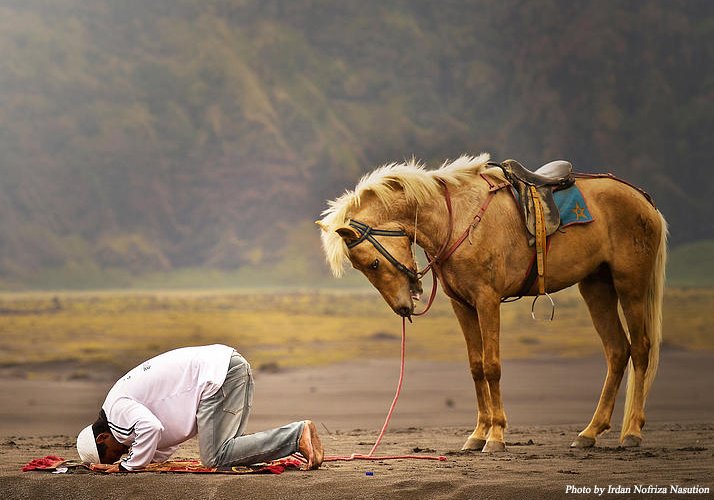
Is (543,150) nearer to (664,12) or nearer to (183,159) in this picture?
(664,12)

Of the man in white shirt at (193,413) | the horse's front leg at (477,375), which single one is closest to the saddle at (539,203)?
the horse's front leg at (477,375)

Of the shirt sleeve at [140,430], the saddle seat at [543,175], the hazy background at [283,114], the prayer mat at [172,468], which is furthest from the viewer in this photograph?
the hazy background at [283,114]

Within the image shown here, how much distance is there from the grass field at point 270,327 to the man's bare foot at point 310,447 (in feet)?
32.5

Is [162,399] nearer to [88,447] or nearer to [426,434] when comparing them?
[88,447]

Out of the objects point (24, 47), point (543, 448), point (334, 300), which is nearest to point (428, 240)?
point (543, 448)

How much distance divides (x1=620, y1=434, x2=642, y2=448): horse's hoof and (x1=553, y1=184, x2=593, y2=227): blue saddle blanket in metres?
1.45

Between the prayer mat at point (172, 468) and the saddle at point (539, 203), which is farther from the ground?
the saddle at point (539, 203)

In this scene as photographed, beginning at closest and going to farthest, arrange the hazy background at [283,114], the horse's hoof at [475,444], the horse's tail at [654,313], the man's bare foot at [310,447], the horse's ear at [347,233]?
the man's bare foot at [310,447] < the horse's ear at [347,233] < the horse's hoof at [475,444] < the horse's tail at [654,313] < the hazy background at [283,114]

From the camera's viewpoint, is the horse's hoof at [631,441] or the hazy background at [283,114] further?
the hazy background at [283,114]

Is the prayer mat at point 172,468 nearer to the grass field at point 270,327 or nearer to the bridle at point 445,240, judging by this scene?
the bridle at point 445,240

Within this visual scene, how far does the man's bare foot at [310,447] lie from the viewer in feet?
16.3

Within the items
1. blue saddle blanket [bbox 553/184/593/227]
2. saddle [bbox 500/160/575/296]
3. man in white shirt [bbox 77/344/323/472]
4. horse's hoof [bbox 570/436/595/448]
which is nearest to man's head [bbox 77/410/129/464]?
man in white shirt [bbox 77/344/323/472]

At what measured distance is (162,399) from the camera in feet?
16.0

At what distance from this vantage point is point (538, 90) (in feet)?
68.5
